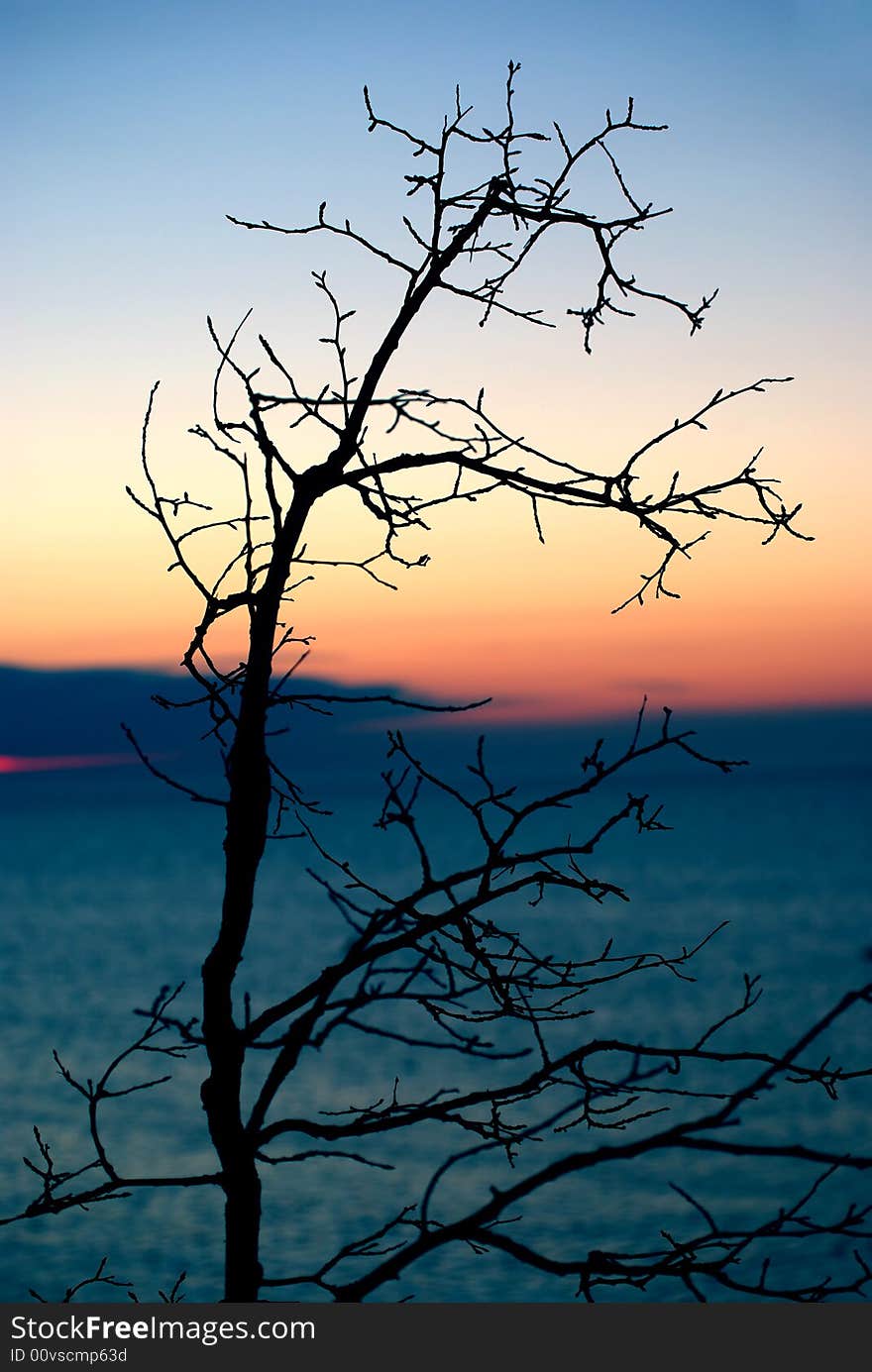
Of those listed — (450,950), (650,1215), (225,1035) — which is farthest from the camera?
(650,1215)

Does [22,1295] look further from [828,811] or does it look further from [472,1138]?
[828,811]

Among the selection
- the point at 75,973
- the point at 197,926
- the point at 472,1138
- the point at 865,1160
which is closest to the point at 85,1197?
the point at 865,1160

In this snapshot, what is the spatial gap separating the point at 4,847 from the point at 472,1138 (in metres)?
141

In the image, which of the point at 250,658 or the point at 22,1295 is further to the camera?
the point at 22,1295

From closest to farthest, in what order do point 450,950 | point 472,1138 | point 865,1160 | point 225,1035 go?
point 865,1160, point 225,1035, point 450,950, point 472,1138

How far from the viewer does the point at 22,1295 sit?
80.4 ft

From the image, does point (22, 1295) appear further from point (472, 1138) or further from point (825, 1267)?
point (825, 1267)

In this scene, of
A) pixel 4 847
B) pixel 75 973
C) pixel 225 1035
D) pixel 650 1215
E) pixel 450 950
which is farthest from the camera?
pixel 4 847

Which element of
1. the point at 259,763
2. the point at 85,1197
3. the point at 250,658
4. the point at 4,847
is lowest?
the point at 4,847

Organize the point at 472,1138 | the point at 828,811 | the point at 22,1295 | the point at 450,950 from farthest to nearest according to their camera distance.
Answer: the point at 828,811 < the point at 472,1138 < the point at 22,1295 < the point at 450,950

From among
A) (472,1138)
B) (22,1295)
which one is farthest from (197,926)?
(22,1295)

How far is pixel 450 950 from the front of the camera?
3500mm

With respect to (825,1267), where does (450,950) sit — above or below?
above

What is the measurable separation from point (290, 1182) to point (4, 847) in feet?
463
